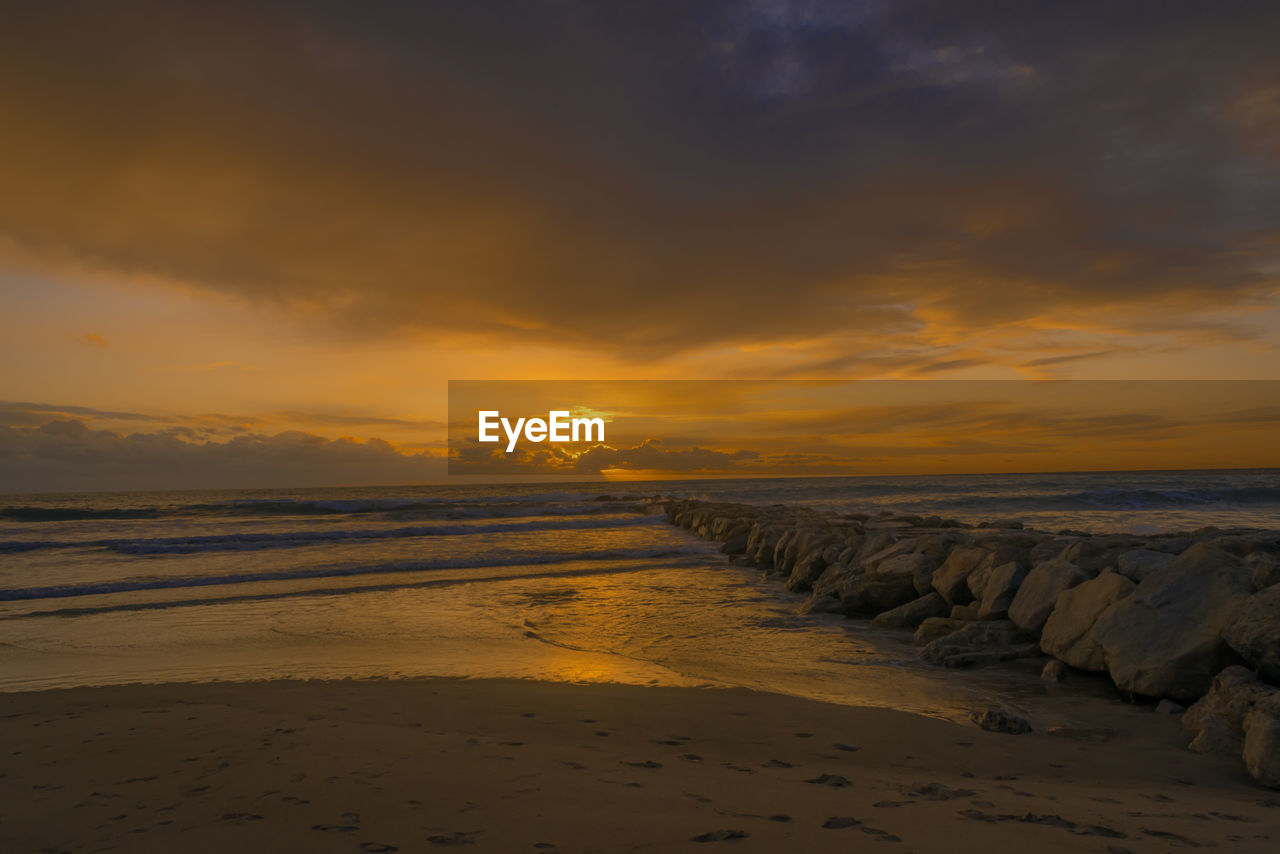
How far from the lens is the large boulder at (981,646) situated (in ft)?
22.9

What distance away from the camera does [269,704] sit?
5781 mm

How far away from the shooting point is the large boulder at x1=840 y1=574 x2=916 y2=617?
9648 mm

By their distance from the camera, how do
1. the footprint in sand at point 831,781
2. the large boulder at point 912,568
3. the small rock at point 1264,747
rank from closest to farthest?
the small rock at point 1264,747 → the footprint in sand at point 831,781 → the large boulder at point 912,568

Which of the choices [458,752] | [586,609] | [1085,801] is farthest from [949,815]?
[586,609]

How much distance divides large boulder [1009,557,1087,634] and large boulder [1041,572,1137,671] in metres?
0.20

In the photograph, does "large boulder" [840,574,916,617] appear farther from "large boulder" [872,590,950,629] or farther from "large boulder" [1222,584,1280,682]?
"large boulder" [1222,584,1280,682]

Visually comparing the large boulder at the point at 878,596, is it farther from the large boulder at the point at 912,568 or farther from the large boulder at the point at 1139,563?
the large boulder at the point at 1139,563

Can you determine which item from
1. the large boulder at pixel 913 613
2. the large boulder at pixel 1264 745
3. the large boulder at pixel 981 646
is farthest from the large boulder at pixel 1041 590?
the large boulder at pixel 1264 745

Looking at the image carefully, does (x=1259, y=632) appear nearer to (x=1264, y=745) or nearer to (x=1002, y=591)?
(x=1264, y=745)

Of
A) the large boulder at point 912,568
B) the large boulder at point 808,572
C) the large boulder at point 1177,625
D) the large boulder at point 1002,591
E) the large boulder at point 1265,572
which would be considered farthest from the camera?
the large boulder at point 808,572

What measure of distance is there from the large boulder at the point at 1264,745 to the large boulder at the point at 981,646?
110 inches

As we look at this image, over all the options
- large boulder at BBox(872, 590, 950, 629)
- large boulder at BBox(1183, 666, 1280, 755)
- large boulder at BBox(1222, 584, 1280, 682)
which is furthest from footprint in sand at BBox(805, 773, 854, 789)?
large boulder at BBox(872, 590, 950, 629)

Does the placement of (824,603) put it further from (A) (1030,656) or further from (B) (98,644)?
(B) (98,644)

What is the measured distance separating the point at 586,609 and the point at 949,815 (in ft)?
24.7
